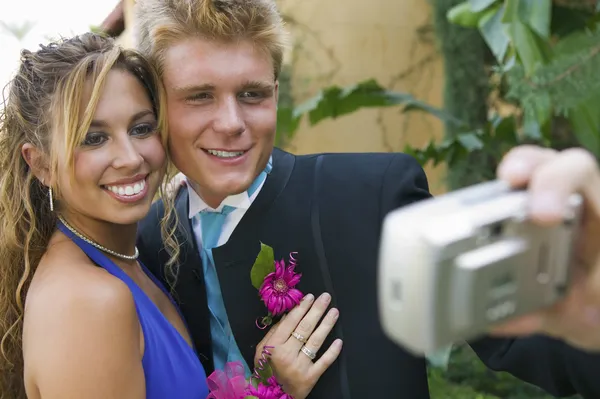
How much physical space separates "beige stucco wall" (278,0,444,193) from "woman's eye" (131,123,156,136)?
3804mm

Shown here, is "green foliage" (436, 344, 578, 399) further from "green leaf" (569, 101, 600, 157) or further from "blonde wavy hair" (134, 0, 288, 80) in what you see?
"blonde wavy hair" (134, 0, 288, 80)

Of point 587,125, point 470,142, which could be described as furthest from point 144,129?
point 470,142

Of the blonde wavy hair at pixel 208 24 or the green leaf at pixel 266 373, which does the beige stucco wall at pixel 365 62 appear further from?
the green leaf at pixel 266 373

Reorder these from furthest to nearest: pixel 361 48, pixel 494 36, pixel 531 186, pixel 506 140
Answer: pixel 361 48
pixel 506 140
pixel 494 36
pixel 531 186

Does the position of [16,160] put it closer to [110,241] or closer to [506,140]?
[110,241]

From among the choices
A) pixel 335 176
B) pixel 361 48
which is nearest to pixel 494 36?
pixel 335 176

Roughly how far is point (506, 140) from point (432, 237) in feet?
10.5

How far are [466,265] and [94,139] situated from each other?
114cm

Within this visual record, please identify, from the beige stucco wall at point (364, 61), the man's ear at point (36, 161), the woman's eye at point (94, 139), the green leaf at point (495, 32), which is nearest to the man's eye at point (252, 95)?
the woman's eye at point (94, 139)

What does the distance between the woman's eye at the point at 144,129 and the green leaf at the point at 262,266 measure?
1.22 feet

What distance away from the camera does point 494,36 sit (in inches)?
119

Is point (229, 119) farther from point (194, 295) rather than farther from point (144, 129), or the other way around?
point (194, 295)

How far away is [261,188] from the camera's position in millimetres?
1756

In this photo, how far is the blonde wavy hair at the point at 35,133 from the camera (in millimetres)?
1546
